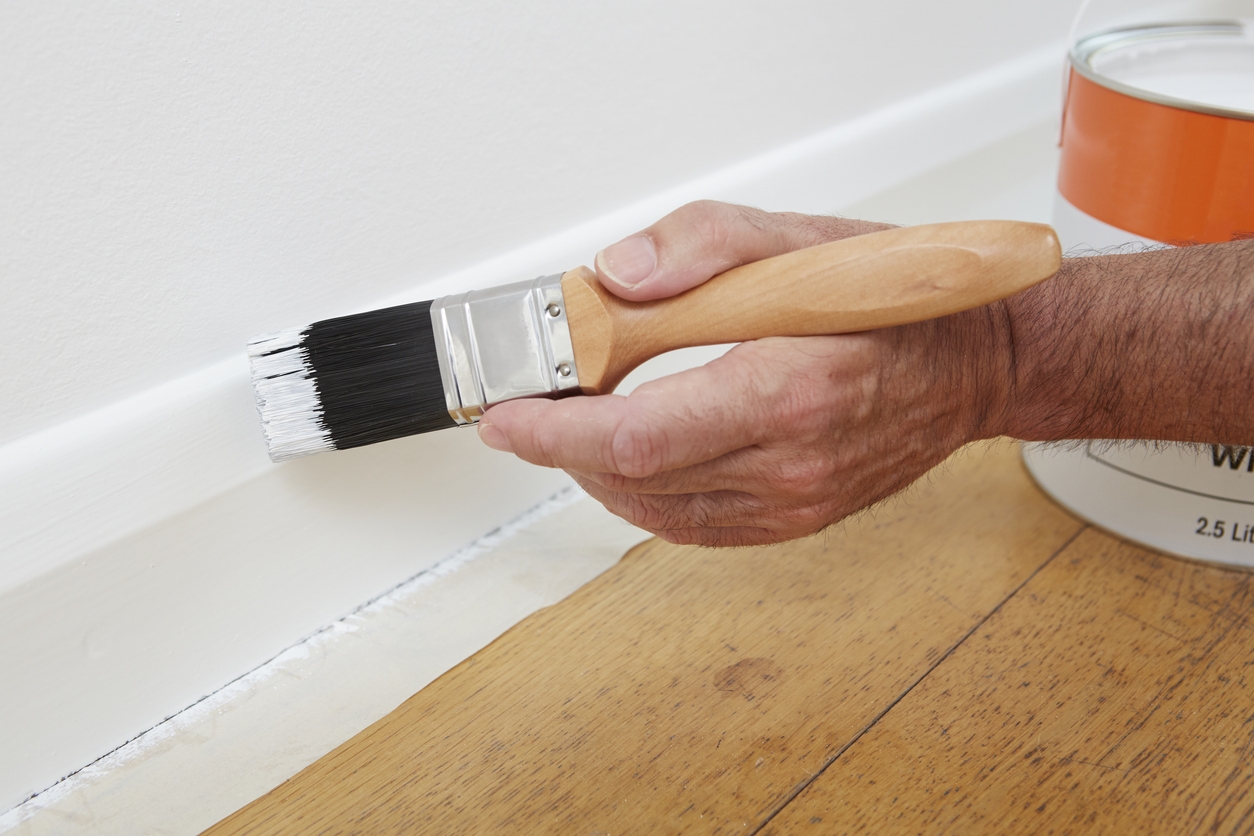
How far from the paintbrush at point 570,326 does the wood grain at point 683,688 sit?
0.18m

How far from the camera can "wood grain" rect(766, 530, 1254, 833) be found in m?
0.47

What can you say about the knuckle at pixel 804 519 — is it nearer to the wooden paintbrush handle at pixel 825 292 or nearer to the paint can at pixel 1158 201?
the wooden paintbrush handle at pixel 825 292

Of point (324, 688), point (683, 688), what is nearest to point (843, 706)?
point (683, 688)

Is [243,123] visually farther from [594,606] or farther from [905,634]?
[905,634]

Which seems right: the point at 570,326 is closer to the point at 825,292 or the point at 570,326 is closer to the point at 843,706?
the point at 825,292

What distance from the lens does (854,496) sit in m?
0.53

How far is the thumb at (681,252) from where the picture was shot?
0.47m

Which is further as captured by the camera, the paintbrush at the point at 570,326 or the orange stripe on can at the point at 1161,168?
the orange stripe on can at the point at 1161,168

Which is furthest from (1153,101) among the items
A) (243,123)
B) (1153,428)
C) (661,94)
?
(243,123)

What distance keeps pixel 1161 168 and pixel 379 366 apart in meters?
0.51

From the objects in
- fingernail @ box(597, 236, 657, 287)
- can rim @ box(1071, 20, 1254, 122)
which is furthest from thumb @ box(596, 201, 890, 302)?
can rim @ box(1071, 20, 1254, 122)

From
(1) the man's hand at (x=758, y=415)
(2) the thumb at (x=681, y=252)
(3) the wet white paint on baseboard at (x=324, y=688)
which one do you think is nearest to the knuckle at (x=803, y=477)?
(1) the man's hand at (x=758, y=415)

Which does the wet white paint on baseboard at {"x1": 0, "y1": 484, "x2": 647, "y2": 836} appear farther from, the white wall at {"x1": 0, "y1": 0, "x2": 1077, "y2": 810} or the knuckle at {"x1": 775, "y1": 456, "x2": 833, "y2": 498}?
the knuckle at {"x1": 775, "y1": 456, "x2": 833, "y2": 498}

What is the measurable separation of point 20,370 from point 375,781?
0.93 feet
